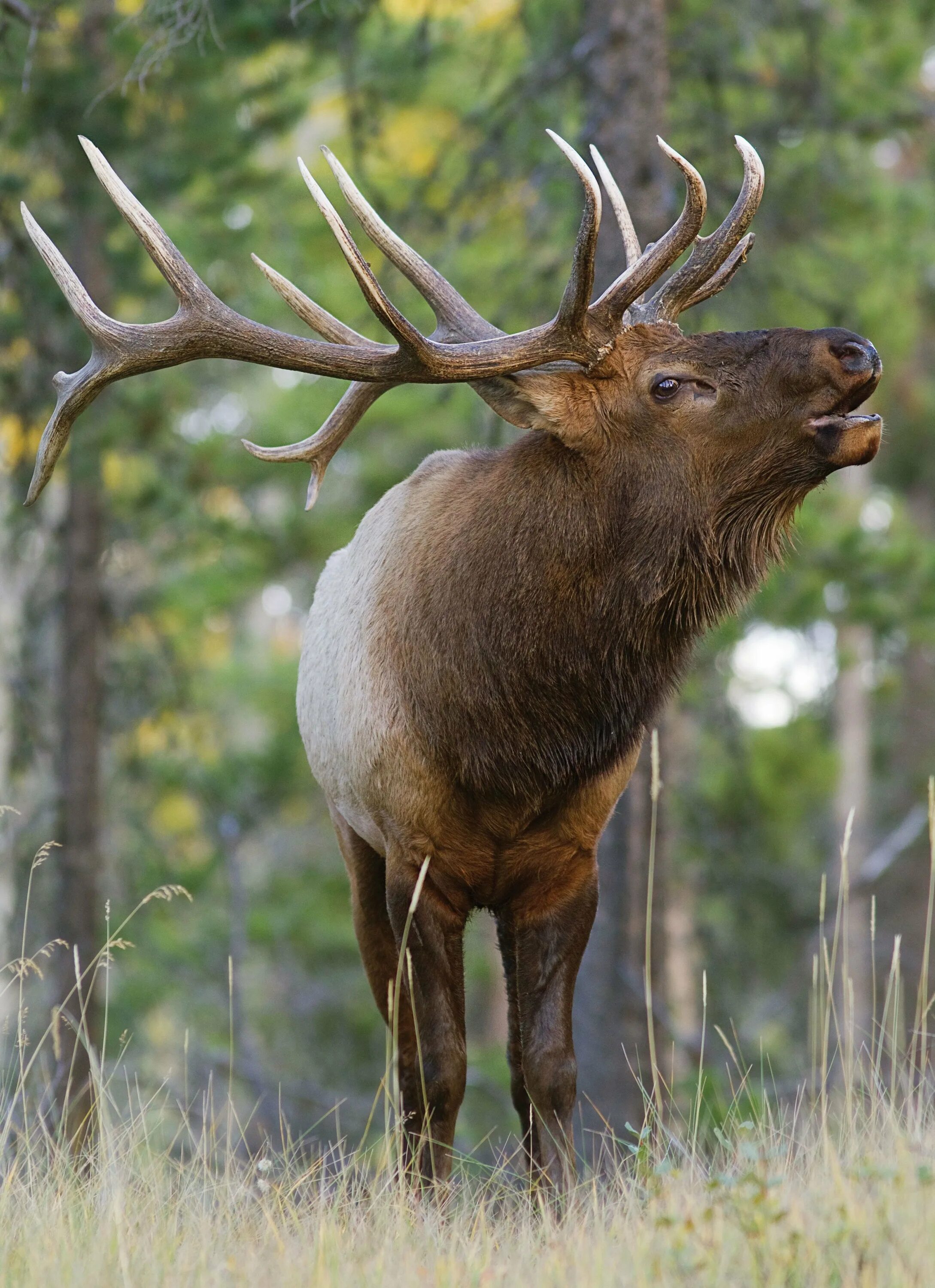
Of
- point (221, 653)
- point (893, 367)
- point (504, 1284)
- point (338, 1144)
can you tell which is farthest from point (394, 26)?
point (221, 653)

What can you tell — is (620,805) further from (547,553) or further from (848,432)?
(848,432)

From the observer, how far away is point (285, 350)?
13.2 ft

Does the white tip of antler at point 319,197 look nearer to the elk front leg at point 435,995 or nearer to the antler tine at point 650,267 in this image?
the antler tine at point 650,267

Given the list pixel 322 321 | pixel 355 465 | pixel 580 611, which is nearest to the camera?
pixel 580 611

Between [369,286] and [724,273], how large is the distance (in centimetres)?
116

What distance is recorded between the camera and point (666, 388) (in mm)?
4023

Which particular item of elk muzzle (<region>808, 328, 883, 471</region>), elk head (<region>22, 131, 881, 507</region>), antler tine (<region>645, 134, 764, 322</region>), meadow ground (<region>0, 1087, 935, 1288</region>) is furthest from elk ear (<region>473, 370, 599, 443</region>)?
meadow ground (<region>0, 1087, 935, 1288</region>)

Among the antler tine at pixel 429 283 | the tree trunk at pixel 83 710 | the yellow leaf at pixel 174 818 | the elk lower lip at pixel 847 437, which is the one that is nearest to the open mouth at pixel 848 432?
the elk lower lip at pixel 847 437

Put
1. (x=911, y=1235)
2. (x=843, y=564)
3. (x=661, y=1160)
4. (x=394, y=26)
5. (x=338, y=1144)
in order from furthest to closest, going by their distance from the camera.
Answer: (x=843, y=564) < (x=394, y=26) < (x=338, y=1144) < (x=661, y=1160) < (x=911, y=1235)

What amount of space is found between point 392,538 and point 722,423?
1064 millimetres

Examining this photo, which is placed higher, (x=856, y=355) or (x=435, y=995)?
(x=856, y=355)

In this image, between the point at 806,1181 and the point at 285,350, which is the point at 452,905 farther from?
the point at 285,350

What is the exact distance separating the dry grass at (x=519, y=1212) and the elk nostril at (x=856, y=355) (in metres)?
1.22

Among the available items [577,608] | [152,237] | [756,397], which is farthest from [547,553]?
[152,237]
